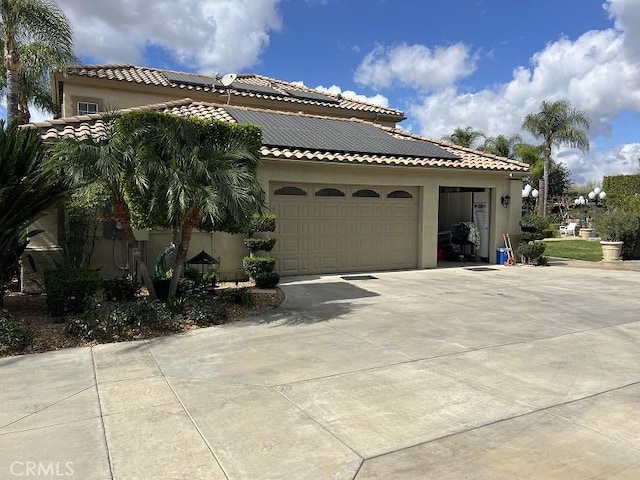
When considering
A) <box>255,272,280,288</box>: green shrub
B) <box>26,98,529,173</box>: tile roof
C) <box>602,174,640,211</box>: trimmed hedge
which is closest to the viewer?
<box>255,272,280,288</box>: green shrub

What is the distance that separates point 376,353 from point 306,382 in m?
1.36

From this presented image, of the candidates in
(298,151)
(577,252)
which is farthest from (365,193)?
(577,252)

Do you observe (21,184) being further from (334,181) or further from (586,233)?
(586,233)

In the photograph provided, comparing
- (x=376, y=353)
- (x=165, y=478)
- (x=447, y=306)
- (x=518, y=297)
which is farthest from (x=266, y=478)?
(x=518, y=297)

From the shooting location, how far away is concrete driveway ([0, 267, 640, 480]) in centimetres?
343

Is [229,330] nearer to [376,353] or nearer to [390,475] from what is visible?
[376,353]

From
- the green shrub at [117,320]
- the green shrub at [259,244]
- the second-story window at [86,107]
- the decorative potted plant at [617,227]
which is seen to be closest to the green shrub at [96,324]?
the green shrub at [117,320]

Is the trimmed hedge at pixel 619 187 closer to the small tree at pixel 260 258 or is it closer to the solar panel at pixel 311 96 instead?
the solar panel at pixel 311 96

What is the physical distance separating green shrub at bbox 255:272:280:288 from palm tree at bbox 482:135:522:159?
102 feet

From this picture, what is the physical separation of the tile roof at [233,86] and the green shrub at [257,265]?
10.1 metres

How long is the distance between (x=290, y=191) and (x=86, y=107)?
30.2 feet

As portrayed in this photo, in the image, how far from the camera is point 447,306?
9.18m

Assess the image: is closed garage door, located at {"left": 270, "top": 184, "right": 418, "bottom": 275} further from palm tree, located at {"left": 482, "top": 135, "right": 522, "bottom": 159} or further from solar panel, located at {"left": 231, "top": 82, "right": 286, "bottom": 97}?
palm tree, located at {"left": 482, "top": 135, "right": 522, "bottom": 159}

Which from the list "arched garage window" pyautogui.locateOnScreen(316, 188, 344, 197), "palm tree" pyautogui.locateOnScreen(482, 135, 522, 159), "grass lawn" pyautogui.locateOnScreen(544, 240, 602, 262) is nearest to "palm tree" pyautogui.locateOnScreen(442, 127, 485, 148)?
"palm tree" pyautogui.locateOnScreen(482, 135, 522, 159)
